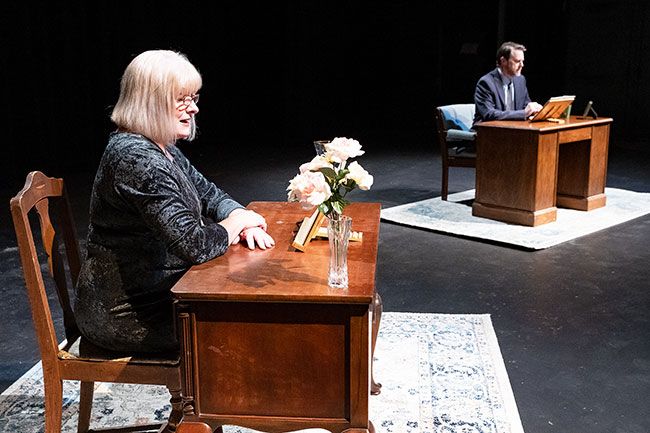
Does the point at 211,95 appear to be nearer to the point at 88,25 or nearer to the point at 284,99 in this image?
the point at 284,99

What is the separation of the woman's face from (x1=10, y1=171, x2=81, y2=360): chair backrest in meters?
0.43

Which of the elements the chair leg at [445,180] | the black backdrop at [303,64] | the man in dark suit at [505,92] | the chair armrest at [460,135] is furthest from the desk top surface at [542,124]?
the black backdrop at [303,64]

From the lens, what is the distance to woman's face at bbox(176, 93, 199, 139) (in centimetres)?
207

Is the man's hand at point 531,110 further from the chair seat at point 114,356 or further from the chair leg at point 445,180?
the chair seat at point 114,356

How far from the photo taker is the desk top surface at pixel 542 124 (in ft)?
17.1

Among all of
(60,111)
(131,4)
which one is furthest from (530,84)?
(60,111)

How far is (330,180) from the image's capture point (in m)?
1.82

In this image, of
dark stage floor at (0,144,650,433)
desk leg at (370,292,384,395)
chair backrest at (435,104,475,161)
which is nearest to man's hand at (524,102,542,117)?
chair backrest at (435,104,475,161)

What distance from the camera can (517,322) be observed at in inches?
141

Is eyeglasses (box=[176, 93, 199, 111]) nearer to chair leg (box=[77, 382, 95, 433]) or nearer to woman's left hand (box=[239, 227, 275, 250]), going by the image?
woman's left hand (box=[239, 227, 275, 250])

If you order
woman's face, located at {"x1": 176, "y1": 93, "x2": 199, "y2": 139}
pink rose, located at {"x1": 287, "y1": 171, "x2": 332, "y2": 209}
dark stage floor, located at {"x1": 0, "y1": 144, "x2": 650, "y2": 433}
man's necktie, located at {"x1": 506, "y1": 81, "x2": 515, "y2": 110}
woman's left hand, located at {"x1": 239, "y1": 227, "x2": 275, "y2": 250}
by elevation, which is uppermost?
woman's face, located at {"x1": 176, "y1": 93, "x2": 199, "y2": 139}

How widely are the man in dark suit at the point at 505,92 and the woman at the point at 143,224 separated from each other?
13.3ft

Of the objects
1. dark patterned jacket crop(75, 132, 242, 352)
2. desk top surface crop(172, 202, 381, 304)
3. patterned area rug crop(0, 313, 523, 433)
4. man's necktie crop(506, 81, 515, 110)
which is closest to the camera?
desk top surface crop(172, 202, 381, 304)

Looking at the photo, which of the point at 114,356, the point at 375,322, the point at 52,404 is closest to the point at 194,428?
the point at 114,356
